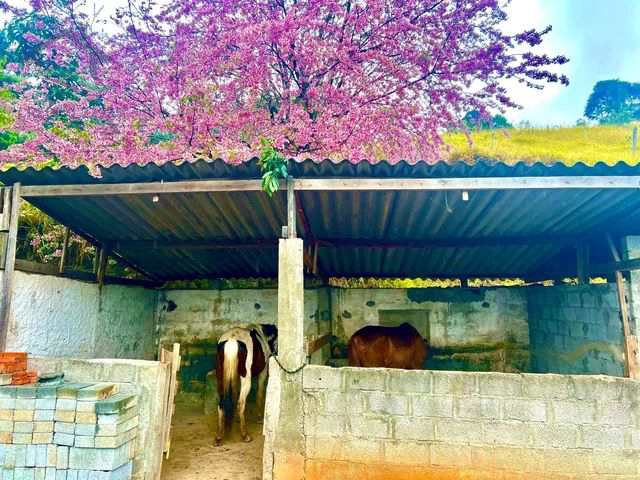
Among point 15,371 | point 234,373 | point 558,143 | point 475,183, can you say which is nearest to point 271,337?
point 234,373

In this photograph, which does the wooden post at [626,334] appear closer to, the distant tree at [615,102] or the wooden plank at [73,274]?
the wooden plank at [73,274]

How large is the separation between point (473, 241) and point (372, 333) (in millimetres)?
2230

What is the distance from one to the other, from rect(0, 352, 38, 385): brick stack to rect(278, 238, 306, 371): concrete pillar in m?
2.23

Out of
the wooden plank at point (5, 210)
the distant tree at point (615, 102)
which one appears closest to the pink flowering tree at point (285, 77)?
the wooden plank at point (5, 210)

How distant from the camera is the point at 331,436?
144 inches

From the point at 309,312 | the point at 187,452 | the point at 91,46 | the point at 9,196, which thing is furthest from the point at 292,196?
the point at 91,46

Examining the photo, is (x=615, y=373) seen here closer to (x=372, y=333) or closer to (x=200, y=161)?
(x=372, y=333)

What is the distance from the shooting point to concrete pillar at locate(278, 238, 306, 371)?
3781mm

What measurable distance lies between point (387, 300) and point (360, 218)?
3.09 metres

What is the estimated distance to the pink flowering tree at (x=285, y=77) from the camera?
23.7ft

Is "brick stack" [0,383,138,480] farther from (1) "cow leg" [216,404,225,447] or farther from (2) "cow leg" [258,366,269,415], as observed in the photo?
(2) "cow leg" [258,366,269,415]

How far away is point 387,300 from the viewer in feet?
25.4

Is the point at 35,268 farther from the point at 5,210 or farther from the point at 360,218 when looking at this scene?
the point at 360,218

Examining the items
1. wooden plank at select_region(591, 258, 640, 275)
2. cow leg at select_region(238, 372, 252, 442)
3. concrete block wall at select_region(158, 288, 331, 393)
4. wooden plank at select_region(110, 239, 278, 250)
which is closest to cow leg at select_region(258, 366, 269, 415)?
cow leg at select_region(238, 372, 252, 442)
